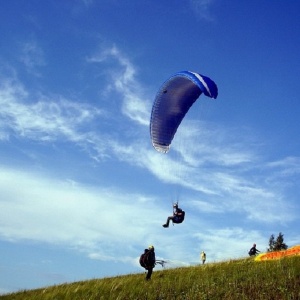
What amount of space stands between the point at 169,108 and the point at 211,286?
9.28m

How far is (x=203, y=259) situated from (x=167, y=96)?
1276 cm

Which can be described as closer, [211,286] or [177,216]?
[211,286]

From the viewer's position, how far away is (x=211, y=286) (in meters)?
15.2

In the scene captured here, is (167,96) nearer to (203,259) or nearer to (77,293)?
(77,293)

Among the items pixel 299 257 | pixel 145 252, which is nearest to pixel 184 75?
A: pixel 145 252

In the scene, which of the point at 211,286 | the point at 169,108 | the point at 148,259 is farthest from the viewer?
the point at 169,108

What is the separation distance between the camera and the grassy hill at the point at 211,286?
13680 mm

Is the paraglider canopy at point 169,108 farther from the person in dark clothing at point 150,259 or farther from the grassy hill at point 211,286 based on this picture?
the grassy hill at point 211,286

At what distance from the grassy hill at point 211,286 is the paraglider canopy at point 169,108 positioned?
6.44m

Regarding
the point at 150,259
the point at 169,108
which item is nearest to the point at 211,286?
the point at 150,259

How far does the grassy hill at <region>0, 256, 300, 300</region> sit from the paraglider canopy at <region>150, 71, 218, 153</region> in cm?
644

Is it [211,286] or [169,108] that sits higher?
[169,108]

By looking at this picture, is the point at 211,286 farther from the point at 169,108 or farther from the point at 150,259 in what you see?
the point at 169,108

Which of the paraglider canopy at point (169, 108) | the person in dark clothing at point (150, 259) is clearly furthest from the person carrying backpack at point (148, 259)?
the paraglider canopy at point (169, 108)
